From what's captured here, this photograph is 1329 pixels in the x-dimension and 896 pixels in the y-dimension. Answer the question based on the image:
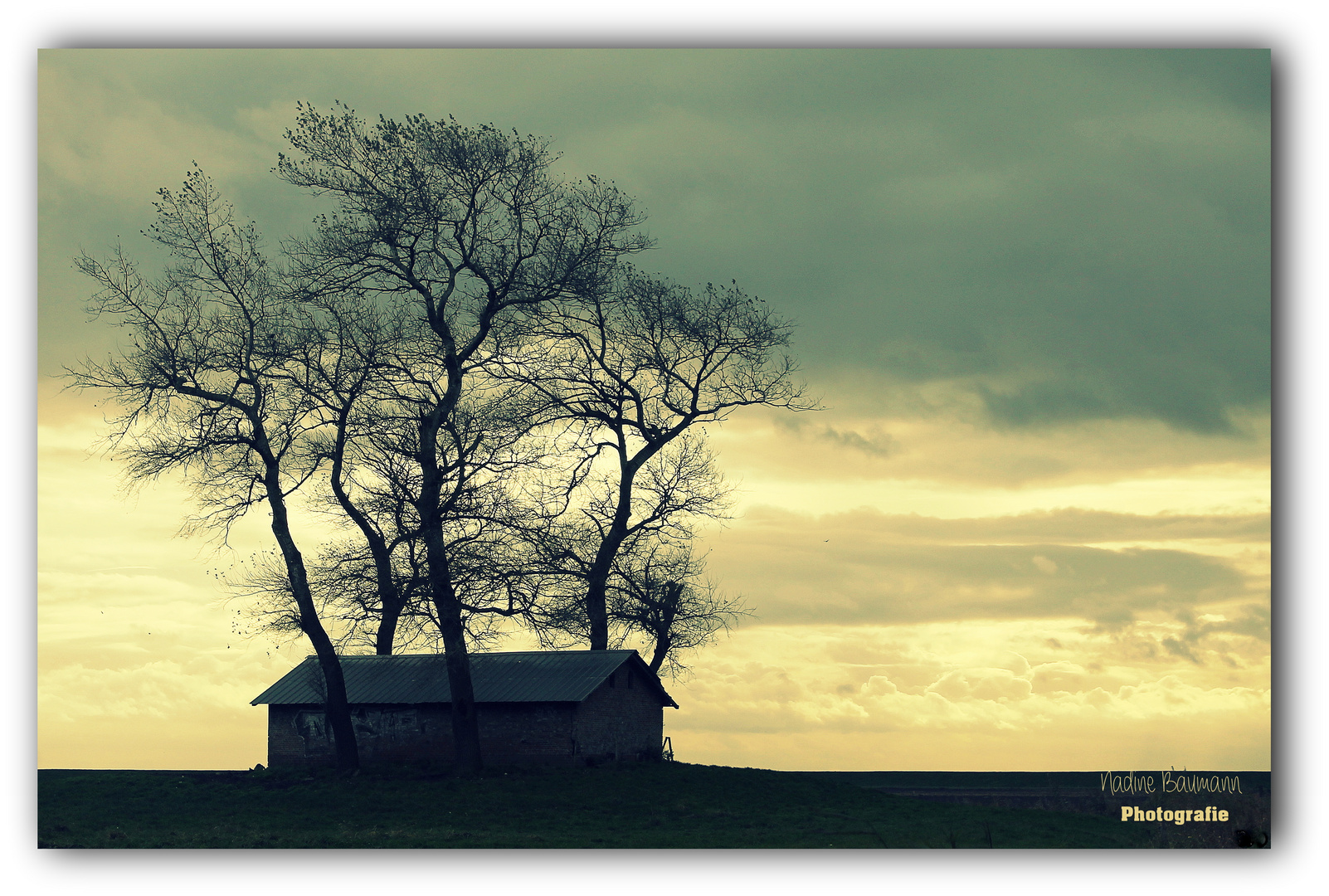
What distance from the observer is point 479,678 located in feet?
109

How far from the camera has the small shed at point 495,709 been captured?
31.6 m

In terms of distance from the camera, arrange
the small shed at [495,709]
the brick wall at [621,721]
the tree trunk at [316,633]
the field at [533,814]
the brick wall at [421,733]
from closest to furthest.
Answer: the field at [533,814], the tree trunk at [316,633], the brick wall at [421,733], the small shed at [495,709], the brick wall at [621,721]

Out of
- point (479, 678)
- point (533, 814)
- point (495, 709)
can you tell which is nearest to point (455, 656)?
point (495, 709)

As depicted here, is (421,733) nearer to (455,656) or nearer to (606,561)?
(455,656)

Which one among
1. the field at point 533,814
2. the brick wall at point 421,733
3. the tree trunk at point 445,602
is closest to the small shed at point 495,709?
the brick wall at point 421,733

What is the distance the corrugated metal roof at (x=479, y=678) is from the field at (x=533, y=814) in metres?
2.58

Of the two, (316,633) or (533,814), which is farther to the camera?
(316,633)

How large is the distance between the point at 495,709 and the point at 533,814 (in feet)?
23.0

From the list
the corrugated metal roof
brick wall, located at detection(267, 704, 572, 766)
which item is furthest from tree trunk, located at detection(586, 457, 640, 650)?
brick wall, located at detection(267, 704, 572, 766)

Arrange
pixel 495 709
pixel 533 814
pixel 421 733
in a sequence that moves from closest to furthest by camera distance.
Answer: pixel 533 814, pixel 495 709, pixel 421 733

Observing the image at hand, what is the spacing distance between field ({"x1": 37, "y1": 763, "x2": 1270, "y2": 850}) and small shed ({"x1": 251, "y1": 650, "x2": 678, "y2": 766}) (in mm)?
1784

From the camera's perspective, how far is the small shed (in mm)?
31625

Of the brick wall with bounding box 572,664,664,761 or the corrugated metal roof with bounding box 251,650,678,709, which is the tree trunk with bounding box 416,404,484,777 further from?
the brick wall with bounding box 572,664,664,761

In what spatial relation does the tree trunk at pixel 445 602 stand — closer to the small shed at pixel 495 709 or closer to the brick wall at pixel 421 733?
the brick wall at pixel 421 733
